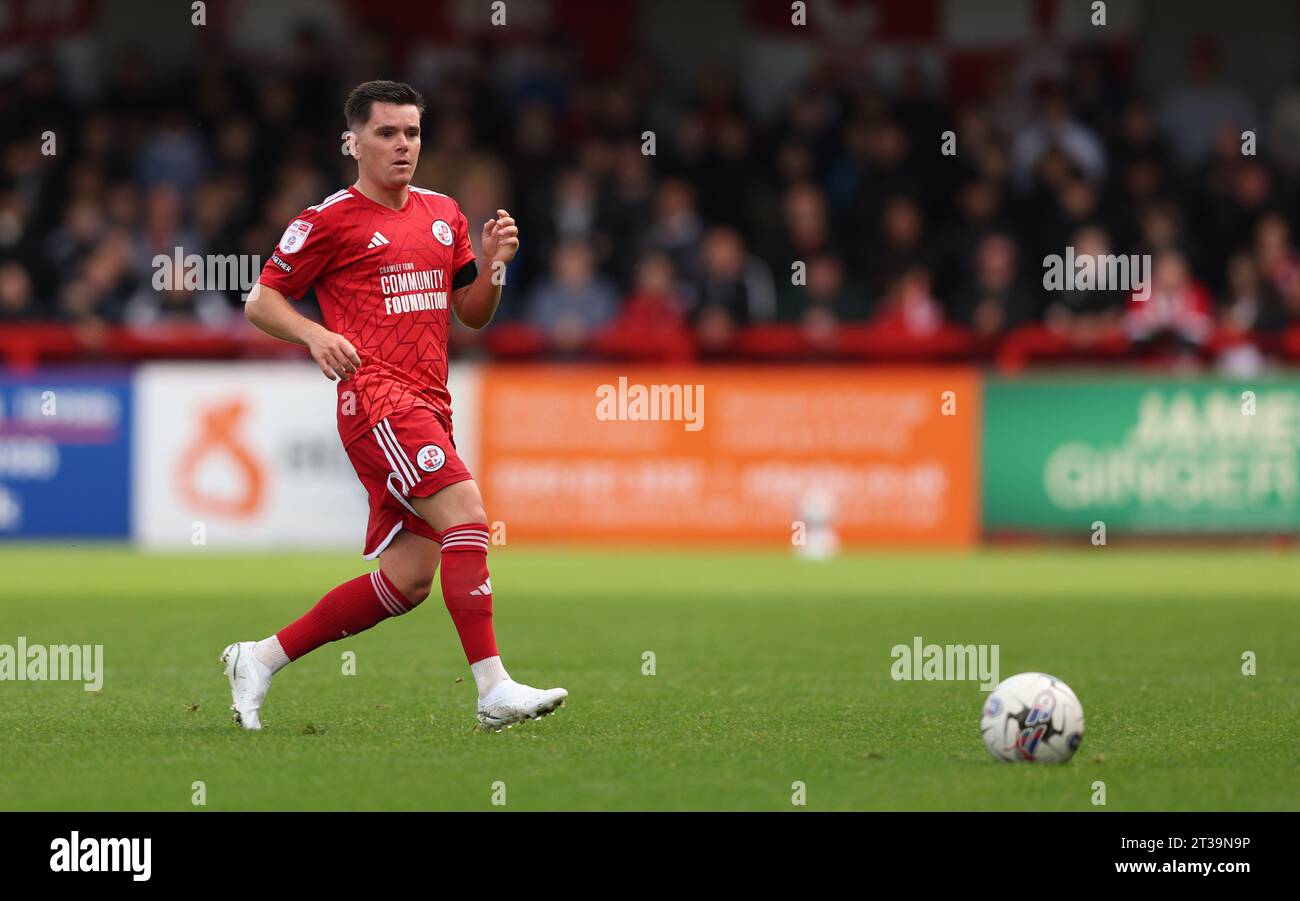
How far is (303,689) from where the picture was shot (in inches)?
365

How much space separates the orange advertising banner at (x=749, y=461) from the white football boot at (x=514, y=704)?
403 inches

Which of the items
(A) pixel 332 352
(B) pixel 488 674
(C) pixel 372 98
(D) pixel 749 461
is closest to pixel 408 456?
(A) pixel 332 352

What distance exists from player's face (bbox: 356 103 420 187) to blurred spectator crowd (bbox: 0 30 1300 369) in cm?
1072

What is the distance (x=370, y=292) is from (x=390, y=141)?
555 mm

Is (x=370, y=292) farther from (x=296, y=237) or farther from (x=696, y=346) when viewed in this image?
(x=696, y=346)

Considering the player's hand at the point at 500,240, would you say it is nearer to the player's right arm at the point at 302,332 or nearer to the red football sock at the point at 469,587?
the player's right arm at the point at 302,332

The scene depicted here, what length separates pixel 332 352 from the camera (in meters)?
7.48

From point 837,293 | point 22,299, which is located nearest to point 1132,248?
point 837,293

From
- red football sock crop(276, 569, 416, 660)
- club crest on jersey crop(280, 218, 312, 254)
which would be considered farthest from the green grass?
club crest on jersey crop(280, 218, 312, 254)

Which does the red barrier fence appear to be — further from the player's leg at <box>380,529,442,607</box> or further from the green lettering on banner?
the player's leg at <box>380,529,442,607</box>

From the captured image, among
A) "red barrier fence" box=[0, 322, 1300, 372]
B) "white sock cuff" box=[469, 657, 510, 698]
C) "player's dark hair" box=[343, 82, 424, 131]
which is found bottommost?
"white sock cuff" box=[469, 657, 510, 698]

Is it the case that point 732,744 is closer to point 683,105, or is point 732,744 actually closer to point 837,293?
point 837,293

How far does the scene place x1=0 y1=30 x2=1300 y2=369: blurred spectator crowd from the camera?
1944cm

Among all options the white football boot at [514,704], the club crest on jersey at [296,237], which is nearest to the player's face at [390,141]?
the club crest on jersey at [296,237]
